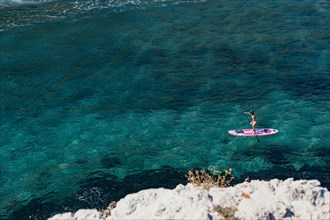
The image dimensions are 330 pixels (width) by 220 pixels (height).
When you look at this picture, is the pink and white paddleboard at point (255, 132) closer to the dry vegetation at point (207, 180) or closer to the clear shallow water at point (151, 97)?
the clear shallow water at point (151, 97)

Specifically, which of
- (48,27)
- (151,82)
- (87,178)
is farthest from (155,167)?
(48,27)

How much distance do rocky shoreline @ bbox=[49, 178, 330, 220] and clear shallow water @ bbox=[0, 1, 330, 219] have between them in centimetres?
1102

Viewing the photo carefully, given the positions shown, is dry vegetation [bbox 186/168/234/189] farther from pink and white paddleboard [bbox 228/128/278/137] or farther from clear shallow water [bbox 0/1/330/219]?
pink and white paddleboard [bbox 228/128/278/137]

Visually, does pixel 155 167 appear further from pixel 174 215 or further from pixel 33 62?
pixel 33 62

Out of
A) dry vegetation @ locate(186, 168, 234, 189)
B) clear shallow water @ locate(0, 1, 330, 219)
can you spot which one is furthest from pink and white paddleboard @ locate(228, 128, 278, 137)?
dry vegetation @ locate(186, 168, 234, 189)

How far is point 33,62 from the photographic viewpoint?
51.5 meters

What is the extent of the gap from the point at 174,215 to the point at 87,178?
16.0 meters

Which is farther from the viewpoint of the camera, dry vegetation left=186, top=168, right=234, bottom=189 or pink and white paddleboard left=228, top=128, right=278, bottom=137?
pink and white paddleboard left=228, top=128, right=278, bottom=137

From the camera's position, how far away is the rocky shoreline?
19188 millimetres

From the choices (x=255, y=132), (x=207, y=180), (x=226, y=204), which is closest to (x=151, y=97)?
(x=255, y=132)

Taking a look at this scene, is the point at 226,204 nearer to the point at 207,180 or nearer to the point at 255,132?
the point at 207,180

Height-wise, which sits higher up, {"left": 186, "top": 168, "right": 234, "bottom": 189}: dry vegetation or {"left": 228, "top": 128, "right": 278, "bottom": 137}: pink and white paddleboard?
{"left": 186, "top": 168, "right": 234, "bottom": 189}: dry vegetation

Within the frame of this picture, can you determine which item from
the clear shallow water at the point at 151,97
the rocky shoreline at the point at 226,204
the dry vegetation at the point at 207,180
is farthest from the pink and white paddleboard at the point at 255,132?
the rocky shoreline at the point at 226,204

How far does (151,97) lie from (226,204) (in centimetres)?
2506
